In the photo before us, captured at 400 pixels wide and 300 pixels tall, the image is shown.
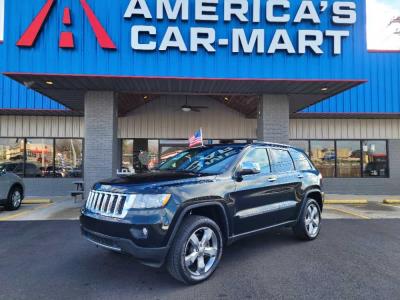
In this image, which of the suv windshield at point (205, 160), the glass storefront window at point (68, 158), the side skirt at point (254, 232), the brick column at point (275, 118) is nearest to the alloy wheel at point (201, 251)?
the side skirt at point (254, 232)

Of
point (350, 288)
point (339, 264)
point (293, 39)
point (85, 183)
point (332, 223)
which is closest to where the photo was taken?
point (350, 288)

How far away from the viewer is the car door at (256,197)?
4.94m

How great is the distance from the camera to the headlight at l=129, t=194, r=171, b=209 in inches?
159

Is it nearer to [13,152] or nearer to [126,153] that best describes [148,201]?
[126,153]

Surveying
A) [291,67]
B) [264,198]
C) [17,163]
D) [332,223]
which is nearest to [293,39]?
[291,67]

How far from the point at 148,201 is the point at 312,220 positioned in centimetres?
381

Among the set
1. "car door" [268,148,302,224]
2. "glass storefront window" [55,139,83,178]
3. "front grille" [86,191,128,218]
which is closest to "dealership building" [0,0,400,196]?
"glass storefront window" [55,139,83,178]

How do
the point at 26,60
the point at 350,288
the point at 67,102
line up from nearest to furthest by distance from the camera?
the point at 350,288
the point at 26,60
the point at 67,102

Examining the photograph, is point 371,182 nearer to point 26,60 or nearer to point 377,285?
point 377,285

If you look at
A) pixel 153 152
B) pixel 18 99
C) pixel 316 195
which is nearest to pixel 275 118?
pixel 316 195

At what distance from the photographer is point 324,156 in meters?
16.0

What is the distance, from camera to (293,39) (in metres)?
9.62

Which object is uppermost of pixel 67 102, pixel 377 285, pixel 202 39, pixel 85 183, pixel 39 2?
pixel 39 2

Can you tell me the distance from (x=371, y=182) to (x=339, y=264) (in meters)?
12.1
